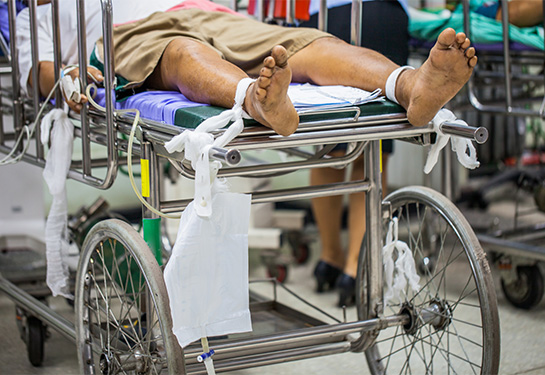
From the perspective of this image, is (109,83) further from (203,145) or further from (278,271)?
(278,271)

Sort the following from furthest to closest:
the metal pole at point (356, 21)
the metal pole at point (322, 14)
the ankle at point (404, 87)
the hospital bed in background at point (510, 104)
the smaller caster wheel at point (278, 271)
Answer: the smaller caster wheel at point (278, 271) → the hospital bed in background at point (510, 104) → the metal pole at point (322, 14) → the metal pole at point (356, 21) → the ankle at point (404, 87)

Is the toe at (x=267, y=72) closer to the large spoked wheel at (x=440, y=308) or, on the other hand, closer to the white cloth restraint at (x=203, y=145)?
the white cloth restraint at (x=203, y=145)

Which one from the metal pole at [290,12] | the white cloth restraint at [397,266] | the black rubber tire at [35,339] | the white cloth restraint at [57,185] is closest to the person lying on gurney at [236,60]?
the white cloth restraint at [57,185]

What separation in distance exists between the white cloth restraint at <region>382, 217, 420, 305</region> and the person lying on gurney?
38 cm

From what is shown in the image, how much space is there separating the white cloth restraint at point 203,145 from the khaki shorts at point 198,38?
420 mm

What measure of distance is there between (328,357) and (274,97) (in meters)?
1.15

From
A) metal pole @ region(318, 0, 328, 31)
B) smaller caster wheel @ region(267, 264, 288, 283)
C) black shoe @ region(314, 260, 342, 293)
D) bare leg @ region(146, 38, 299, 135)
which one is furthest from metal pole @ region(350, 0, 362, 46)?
smaller caster wheel @ region(267, 264, 288, 283)

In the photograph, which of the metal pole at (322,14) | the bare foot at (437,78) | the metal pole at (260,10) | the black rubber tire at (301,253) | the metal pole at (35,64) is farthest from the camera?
the black rubber tire at (301,253)

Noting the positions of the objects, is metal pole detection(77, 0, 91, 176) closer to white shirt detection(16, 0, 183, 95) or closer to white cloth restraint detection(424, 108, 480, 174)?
white shirt detection(16, 0, 183, 95)

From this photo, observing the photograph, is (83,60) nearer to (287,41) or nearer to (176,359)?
(287,41)

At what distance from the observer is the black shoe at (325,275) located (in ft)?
8.70

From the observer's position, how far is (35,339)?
2.08 m

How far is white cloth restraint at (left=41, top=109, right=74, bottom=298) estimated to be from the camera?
5.66 feet

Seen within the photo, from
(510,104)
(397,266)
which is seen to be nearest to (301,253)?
(510,104)
